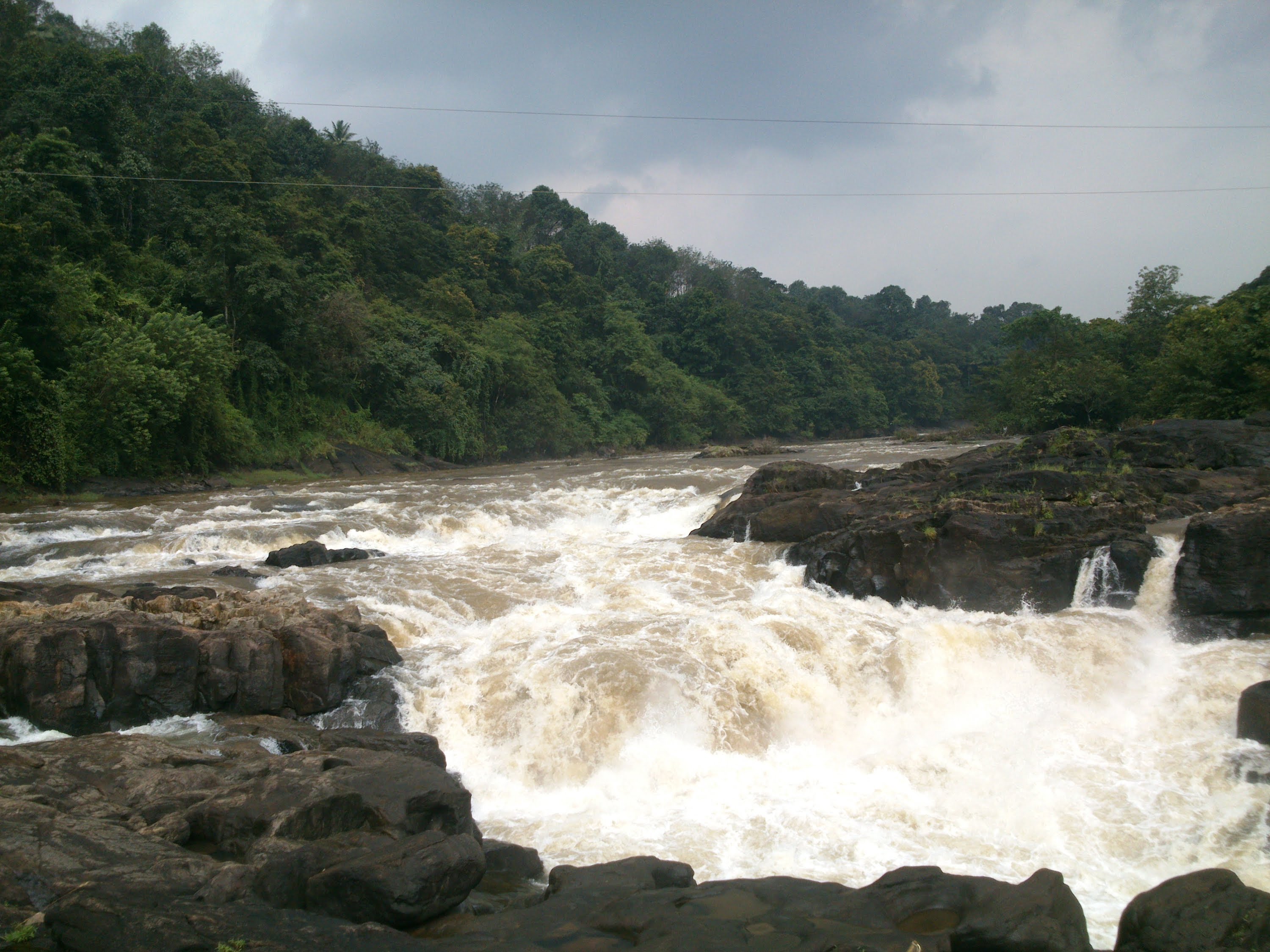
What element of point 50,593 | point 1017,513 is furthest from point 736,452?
point 50,593

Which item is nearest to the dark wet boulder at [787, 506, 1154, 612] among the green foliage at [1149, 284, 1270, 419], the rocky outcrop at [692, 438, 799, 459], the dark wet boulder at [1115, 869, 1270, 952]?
the dark wet boulder at [1115, 869, 1270, 952]

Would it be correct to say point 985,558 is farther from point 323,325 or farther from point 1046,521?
point 323,325

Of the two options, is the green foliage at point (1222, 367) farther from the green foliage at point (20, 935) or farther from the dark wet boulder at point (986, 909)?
the green foliage at point (20, 935)

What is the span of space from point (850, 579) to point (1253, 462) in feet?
31.0

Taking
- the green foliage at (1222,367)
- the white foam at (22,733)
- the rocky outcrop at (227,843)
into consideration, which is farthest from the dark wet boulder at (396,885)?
the green foliage at (1222,367)

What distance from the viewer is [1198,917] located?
Result: 415cm

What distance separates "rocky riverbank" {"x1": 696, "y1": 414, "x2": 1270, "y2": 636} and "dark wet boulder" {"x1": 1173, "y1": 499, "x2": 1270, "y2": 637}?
0.04 feet

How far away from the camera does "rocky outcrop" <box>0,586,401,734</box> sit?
7281mm

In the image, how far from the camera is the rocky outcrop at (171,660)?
23.9 feet

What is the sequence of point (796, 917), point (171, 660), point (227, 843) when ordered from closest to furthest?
1. point (796, 917)
2. point (227, 843)
3. point (171, 660)

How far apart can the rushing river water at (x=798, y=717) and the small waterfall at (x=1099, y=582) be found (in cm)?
22

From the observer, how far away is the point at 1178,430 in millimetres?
16469

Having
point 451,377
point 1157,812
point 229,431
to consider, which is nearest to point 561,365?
point 451,377

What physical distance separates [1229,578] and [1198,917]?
711cm
